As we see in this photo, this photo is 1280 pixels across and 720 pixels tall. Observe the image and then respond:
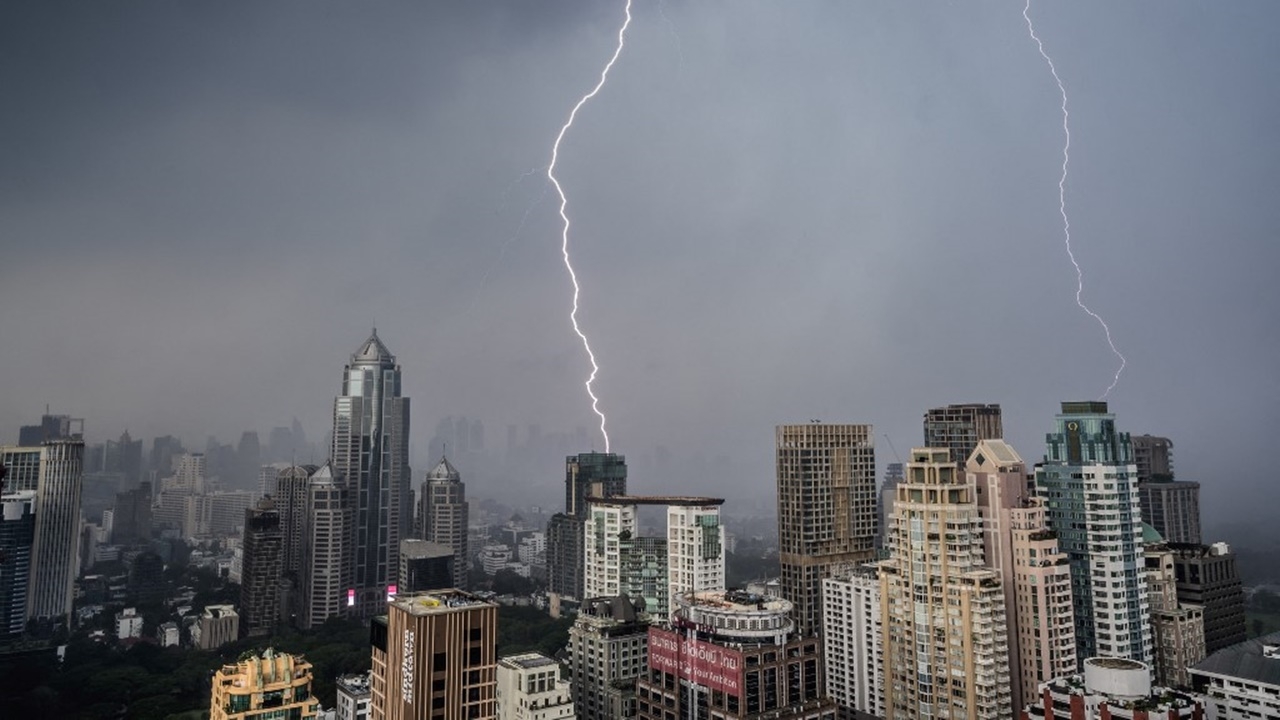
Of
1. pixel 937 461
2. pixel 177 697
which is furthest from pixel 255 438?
pixel 937 461

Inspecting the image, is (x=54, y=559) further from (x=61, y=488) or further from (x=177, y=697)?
(x=177, y=697)

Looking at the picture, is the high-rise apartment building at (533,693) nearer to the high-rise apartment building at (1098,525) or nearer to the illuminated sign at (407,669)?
the illuminated sign at (407,669)

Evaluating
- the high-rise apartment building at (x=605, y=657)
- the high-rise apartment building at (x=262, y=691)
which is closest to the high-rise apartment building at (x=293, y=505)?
the high-rise apartment building at (x=605, y=657)

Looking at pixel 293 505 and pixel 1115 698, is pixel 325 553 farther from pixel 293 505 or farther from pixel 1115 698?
pixel 1115 698

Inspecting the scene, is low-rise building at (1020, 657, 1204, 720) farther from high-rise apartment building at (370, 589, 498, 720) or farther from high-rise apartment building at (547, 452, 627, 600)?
high-rise apartment building at (547, 452, 627, 600)

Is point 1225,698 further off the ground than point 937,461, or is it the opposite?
point 937,461

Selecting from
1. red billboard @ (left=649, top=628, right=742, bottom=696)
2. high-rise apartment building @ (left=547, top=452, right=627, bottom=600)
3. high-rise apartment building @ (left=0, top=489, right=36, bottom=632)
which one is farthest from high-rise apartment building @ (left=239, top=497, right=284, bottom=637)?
red billboard @ (left=649, top=628, right=742, bottom=696)

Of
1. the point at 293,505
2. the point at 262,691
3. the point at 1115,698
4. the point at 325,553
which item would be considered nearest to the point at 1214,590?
the point at 1115,698

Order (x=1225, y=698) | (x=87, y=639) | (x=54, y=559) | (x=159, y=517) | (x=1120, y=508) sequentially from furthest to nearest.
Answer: (x=159, y=517) < (x=54, y=559) < (x=87, y=639) < (x=1120, y=508) < (x=1225, y=698)
